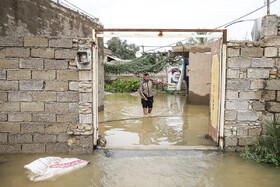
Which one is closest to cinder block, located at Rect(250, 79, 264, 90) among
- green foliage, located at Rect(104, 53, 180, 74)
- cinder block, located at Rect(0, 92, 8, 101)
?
cinder block, located at Rect(0, 92, 8, 101)

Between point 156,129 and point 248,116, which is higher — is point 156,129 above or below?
below

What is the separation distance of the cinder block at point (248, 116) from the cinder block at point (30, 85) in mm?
4057

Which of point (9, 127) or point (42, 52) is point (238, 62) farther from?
point (9, 127)

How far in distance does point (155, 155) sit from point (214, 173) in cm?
115

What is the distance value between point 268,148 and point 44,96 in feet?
14.6

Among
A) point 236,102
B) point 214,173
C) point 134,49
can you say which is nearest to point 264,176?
point 214,173

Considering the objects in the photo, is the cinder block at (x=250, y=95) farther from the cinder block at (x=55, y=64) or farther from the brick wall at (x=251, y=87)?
the cinder block at (x=55, y=64)

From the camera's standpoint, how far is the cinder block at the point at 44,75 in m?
4.17

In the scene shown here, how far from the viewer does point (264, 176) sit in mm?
3383

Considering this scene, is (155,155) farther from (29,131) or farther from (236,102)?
(29,131)

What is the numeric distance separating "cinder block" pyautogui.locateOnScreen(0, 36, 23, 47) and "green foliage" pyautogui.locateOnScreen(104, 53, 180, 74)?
39.9ft

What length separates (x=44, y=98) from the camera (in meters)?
4.20

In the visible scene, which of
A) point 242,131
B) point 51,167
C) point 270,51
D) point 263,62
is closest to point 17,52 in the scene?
point 51,167

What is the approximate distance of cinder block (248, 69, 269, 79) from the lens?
4234mm
